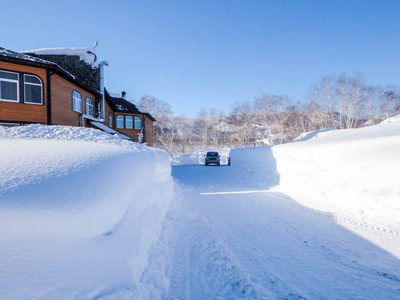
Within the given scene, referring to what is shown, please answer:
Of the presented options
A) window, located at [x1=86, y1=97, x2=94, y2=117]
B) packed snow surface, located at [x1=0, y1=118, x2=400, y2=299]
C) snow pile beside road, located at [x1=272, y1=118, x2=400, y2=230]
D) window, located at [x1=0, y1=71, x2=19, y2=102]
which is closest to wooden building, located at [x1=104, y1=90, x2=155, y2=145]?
window, located at [x1=86, y1=97, x2=94, y2=117]

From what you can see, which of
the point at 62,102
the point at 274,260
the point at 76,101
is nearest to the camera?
the point at 274,260

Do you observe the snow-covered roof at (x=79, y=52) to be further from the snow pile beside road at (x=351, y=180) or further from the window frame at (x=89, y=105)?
the snow pile beside road at (x=351, y=180)

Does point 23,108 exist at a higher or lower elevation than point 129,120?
lower

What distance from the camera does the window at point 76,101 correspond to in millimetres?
12068

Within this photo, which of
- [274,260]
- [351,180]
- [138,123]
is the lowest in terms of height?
[274,260]

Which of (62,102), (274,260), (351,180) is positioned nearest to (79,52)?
(62,102)

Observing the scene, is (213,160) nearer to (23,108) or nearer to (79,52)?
(23,108)

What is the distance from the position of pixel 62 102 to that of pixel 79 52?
8.29m

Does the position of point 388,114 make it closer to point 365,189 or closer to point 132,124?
point 365,189

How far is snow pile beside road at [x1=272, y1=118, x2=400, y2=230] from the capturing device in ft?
14.4

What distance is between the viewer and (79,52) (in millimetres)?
15984

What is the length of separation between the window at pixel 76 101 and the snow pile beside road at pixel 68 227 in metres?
11.2

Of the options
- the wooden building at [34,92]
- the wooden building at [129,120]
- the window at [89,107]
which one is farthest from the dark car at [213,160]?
the wooden building at [34,92]

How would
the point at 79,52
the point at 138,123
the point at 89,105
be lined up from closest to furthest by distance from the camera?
the point at 89,105
the point at 79,52
the point at 138,123
